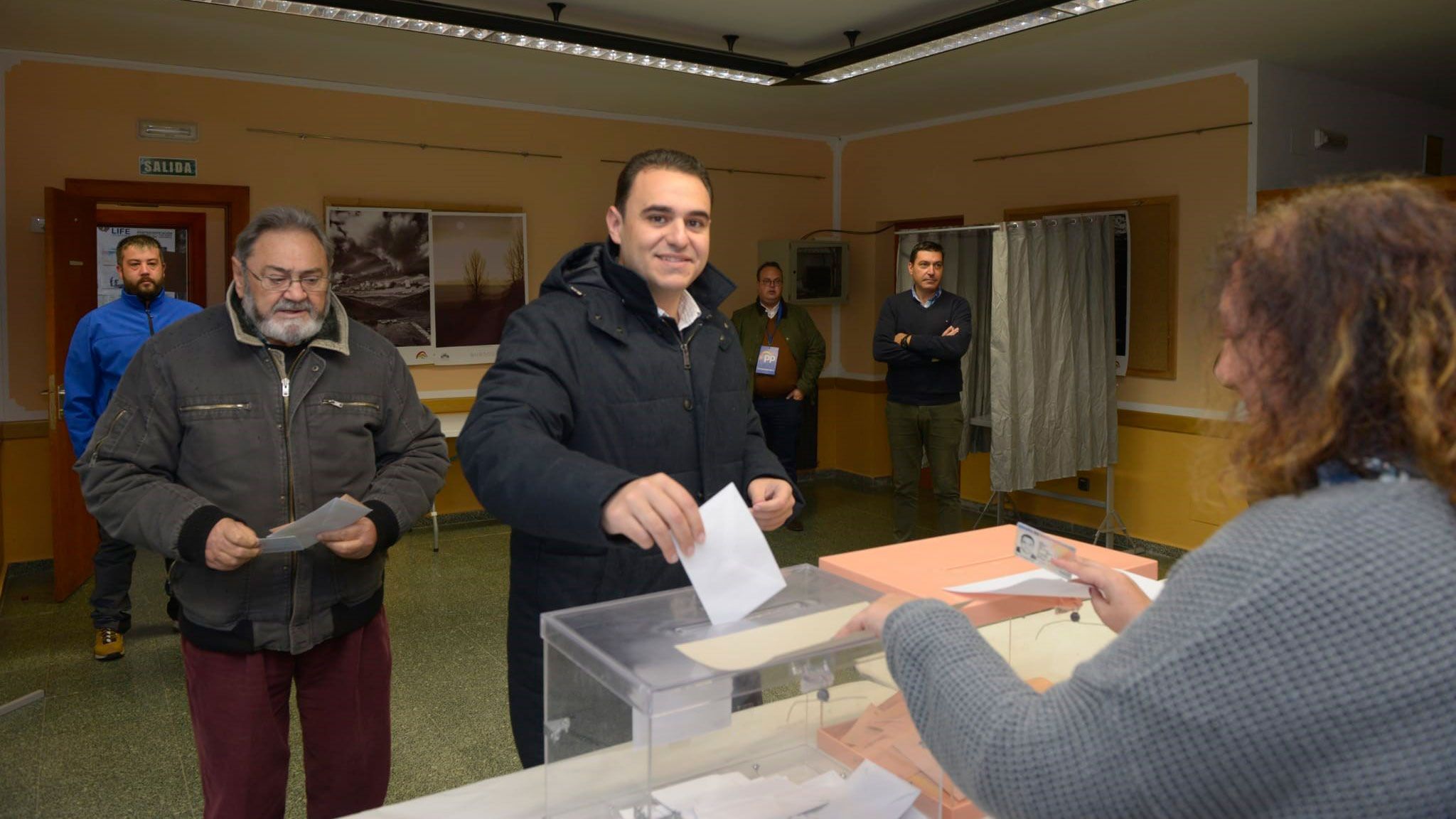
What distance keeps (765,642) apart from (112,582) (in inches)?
156

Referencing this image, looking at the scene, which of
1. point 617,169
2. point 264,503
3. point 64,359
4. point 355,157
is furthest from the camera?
point 617,169

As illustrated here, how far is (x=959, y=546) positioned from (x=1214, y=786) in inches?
43.1

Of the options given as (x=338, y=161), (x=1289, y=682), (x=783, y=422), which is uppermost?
(x=338, y=161)

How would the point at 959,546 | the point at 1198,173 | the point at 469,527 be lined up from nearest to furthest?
the point at 959,546 → the point at 1198,173 → the point at 469,527

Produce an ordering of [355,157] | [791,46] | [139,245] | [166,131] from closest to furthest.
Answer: [139,245]
[791,46]
[166,131]
[355,157]

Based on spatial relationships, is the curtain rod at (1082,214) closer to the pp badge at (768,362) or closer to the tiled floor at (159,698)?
the pp badge at (768,362)

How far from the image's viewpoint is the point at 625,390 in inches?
68.0

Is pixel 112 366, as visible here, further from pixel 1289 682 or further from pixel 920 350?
pixel 1289 682

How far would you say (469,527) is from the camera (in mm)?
6641

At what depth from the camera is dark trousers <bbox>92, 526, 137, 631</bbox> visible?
413cm

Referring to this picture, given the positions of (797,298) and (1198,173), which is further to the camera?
(797,298)

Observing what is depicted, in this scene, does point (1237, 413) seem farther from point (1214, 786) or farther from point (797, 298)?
point (797, 298)

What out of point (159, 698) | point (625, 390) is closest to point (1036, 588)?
point (625, 390)

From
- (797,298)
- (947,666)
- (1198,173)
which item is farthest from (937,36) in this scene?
(947,666)
